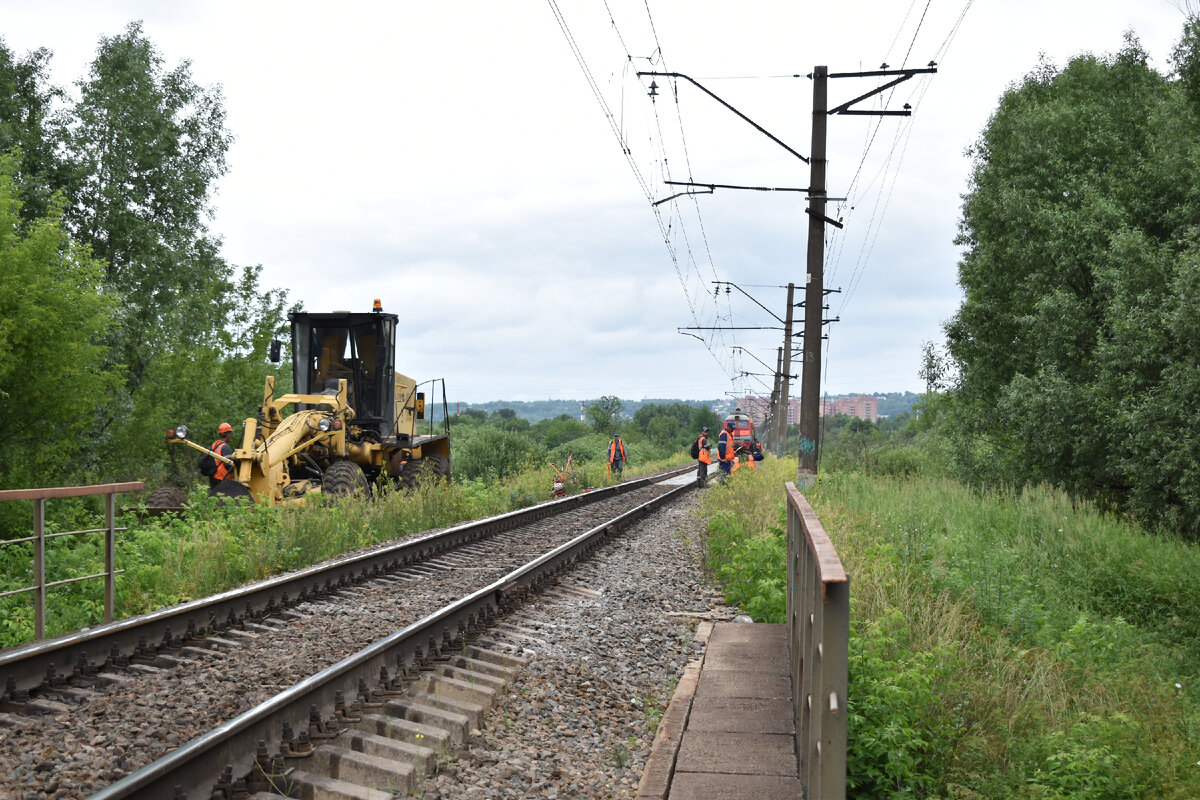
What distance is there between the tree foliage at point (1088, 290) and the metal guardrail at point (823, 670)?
16361mm

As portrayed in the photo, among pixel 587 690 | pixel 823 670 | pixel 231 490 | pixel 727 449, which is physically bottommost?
pixel 587 690

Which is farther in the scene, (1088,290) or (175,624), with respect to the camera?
(1088,290)

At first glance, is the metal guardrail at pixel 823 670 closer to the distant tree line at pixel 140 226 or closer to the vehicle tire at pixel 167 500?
the vehicle tire at pixel 167 500

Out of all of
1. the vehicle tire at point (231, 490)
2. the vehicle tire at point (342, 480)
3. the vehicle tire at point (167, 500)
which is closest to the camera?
the vehicle tire at point (231, 490)

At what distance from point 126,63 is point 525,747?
37450 millimetres

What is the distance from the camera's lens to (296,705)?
5.63 m

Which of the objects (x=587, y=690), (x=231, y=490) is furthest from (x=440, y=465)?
(x=587, y=690)

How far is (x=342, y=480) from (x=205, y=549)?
536 centimetres

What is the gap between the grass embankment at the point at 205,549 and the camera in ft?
31.1

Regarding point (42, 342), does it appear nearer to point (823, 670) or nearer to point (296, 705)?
point (296, 705)

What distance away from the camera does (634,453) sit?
3091 inches

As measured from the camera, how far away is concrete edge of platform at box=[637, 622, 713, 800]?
4.90 m

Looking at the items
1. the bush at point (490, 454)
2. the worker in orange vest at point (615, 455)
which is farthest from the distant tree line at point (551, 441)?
the worker in orange vest at point (615, 455)

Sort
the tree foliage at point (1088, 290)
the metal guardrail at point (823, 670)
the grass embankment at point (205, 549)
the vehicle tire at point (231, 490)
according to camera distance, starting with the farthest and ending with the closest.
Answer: the tree foliage at point (1088, 290)
the vehicle tire at point (231, 490)
the grass embankment at point (205, 549)
the metal guardrail at point (823, 670)
